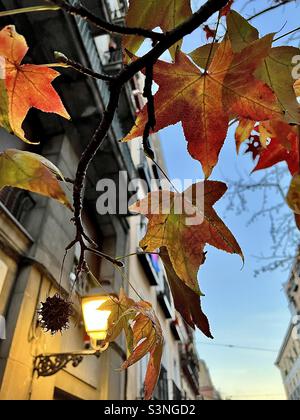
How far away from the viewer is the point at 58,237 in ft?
15.6

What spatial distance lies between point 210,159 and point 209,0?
26 cm

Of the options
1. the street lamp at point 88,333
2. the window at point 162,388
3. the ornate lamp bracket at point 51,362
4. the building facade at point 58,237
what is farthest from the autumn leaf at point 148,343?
the window at point 162,388

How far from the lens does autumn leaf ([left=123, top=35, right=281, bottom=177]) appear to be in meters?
0.55

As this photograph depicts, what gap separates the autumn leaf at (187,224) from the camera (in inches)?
24.5

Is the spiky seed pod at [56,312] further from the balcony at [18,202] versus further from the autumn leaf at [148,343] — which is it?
→ the balcony at [18,202]

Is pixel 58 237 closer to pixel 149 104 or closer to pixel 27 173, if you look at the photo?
pixel 27 173

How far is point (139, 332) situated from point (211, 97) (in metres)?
0.68

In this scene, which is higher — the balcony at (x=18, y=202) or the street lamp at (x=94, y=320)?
the balcony at (x=18, y=202)

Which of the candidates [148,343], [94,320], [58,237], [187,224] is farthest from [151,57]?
[58,237]

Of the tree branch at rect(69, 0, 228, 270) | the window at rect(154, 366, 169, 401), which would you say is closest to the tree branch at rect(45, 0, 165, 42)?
the tree branch at rect(69, 0, 228, 270)

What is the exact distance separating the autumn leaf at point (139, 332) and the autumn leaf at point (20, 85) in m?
0.58

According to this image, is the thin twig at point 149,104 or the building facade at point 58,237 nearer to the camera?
the thin twig at point 149,104

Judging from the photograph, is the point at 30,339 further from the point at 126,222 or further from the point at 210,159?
the point at 126,222

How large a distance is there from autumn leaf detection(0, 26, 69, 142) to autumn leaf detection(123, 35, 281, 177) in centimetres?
25
